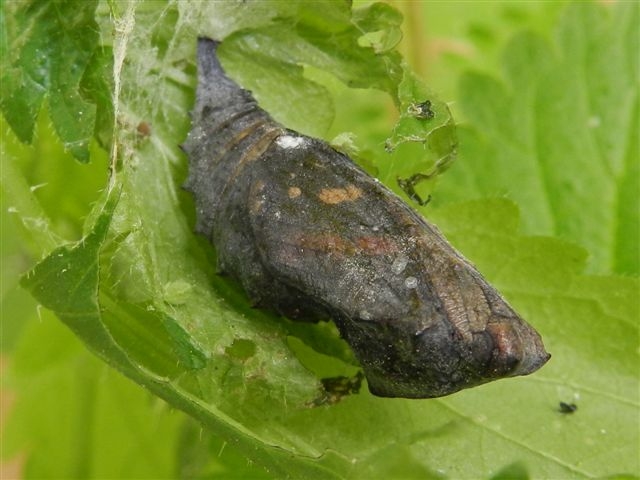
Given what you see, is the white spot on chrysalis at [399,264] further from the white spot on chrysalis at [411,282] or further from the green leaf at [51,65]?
the green leaf at [51,65]

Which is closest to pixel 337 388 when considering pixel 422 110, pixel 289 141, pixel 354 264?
pixel 354 264

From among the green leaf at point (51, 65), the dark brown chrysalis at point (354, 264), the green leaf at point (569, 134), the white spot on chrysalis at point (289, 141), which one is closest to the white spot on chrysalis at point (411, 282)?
the dark brown chrysalis at point (354, 264)

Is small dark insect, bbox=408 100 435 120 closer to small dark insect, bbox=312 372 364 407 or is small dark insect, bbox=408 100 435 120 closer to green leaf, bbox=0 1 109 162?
small dark insect, bbox=312 372 364 407

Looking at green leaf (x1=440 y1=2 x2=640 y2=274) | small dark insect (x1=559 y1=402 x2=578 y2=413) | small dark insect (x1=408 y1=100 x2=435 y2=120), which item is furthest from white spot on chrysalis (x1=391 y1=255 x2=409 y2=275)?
green leaf (x1=440 y1=2 x2=640 y2=274)

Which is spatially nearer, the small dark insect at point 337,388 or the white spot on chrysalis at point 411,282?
the white spot on chrysalis at point 411,282

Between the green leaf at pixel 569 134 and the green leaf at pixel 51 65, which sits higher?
the green leaf at pixel 51 65

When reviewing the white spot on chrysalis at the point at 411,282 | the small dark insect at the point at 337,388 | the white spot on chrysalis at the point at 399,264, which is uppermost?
the white spot on chrysalis at the point at 399,264

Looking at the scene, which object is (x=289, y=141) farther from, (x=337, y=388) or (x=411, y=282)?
(x=337, y=388)
